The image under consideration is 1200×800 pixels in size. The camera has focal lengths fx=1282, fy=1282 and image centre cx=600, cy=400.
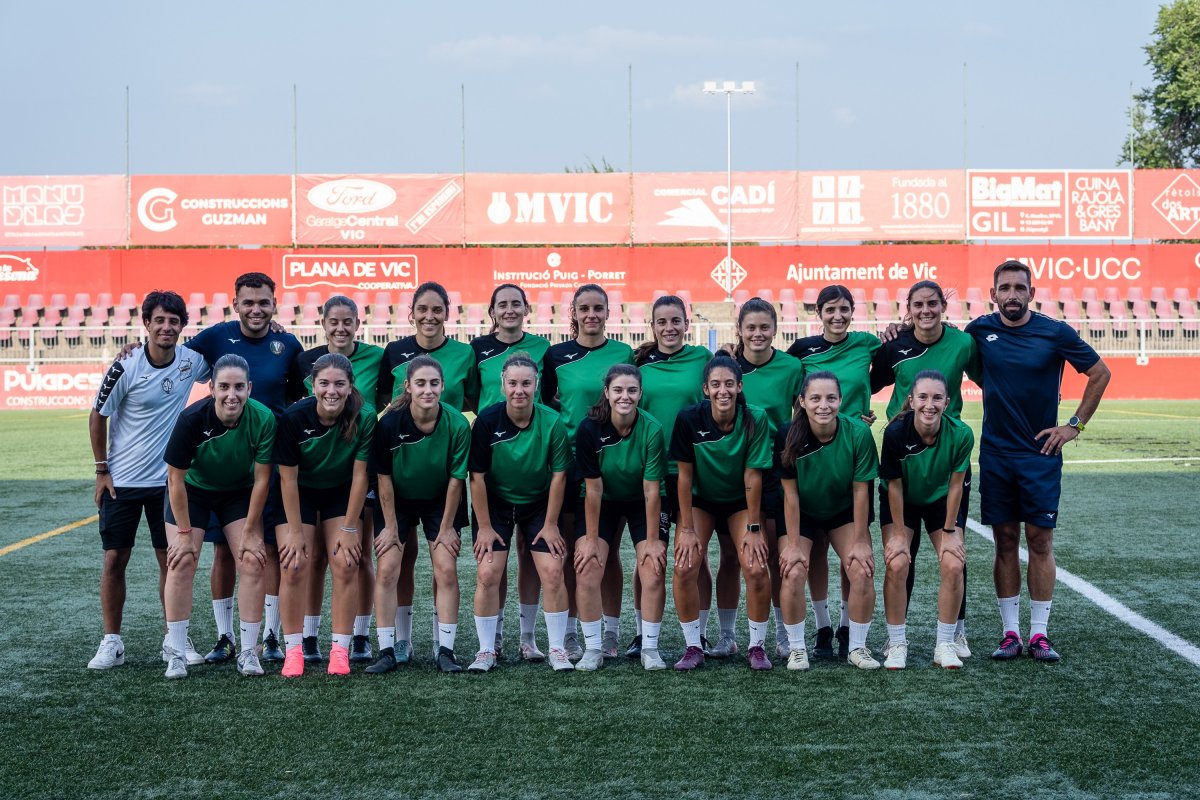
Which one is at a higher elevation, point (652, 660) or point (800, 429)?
point (800, 429)

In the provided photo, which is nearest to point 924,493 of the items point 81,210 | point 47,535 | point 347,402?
point 347,402

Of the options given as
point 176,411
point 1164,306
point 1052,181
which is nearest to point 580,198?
point 1052,181

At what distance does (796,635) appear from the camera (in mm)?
5758

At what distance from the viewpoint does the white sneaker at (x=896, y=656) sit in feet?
18.7

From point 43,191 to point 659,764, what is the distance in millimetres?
32576

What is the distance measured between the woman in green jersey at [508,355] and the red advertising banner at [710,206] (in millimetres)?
26338

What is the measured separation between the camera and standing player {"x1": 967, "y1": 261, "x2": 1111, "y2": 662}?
6.00 m

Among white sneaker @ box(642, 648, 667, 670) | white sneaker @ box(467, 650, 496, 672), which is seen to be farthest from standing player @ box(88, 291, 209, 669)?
white sneaker @ box(642, 648, 667, 670)

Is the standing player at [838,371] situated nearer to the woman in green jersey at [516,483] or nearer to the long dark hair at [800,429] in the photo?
the long dark hair at [800,429]

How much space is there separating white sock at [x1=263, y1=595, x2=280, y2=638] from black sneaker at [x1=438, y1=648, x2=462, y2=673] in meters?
0.93

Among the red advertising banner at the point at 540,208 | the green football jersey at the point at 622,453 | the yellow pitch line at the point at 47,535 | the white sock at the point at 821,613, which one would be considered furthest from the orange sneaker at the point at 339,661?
the red advertising banner at the point at 540,208

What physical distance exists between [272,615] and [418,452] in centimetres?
119

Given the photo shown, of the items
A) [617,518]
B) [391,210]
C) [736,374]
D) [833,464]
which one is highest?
[391,210]

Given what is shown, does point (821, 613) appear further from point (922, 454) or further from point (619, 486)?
point (619, 486)
